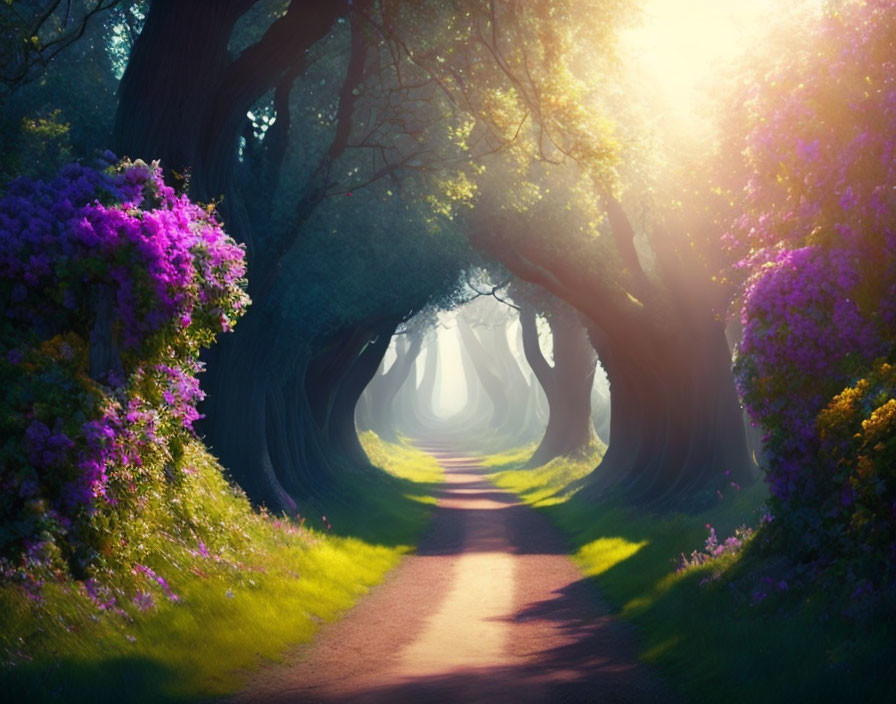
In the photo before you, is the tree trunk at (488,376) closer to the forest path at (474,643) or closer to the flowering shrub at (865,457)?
the forest path at (474,643)

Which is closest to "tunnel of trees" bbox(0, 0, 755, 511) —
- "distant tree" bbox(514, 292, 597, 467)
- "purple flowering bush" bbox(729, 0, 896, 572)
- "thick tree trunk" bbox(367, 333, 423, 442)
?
"purple flowering bush" bbox(729, 0, 896, 572)

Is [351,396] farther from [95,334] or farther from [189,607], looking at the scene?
[95,334]

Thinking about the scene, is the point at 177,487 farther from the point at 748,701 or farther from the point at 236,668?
the point at 748,701

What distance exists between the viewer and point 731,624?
11656 millimetres

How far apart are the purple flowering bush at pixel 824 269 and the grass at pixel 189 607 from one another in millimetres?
6021

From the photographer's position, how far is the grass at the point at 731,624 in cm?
891

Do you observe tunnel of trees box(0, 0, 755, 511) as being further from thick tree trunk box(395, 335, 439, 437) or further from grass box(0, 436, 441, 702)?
thick tree trunk box(395, 335, 439, 437)

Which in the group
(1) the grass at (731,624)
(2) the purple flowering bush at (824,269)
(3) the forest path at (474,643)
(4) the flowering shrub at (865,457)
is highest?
(2) the purple flowering bush at (824,269)

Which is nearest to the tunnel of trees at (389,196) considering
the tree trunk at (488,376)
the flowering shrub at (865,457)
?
the flowering shrub at (865,457)

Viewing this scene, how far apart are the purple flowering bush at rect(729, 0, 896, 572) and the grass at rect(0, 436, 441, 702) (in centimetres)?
602

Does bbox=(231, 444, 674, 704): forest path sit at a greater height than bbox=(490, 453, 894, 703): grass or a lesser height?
lesser

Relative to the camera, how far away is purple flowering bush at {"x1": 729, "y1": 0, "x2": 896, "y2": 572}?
39.9ft

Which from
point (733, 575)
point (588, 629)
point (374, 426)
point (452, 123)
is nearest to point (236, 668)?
point (588, 629)

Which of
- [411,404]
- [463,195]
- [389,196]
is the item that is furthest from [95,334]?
[411,404]
